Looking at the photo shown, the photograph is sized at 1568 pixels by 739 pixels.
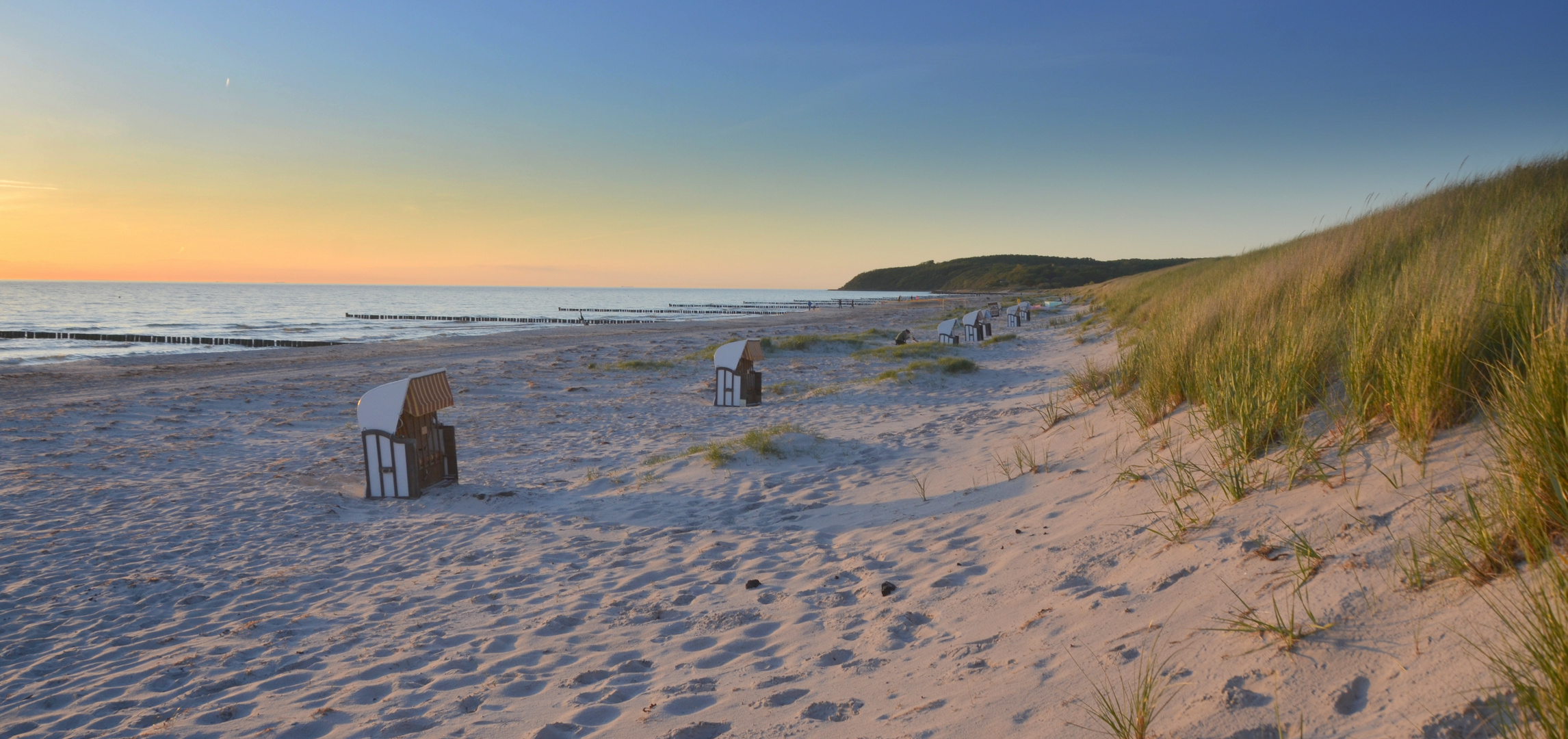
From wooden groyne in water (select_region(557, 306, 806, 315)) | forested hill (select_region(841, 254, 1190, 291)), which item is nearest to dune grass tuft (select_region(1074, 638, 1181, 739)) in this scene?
wooden groyne in water (select_region(557, 306, 806, 315))

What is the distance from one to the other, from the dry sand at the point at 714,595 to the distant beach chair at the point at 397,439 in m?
0.26

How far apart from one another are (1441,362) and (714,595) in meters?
3.84

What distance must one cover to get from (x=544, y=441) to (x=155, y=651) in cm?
598

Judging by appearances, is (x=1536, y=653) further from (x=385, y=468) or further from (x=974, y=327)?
(x=974, y=327)

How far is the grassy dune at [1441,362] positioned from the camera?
2342 millimetres

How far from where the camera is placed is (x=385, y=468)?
7.16 metres

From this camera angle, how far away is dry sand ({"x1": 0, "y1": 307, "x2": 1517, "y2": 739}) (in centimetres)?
267

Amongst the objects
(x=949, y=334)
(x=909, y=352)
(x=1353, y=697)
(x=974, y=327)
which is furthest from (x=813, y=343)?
(x=1353, y=697)

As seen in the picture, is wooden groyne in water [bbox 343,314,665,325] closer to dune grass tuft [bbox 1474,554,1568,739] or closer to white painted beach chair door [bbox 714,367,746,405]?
white painted beach chair door [bbox 714,367,746,405]

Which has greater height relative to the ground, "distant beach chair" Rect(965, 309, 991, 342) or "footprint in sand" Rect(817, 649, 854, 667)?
"distant beach chair" Rect(965, 309, 991, 342)

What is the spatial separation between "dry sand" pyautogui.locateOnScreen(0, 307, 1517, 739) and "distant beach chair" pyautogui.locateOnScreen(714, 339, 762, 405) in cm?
360

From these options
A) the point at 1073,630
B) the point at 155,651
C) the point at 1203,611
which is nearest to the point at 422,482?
the point at 155,651

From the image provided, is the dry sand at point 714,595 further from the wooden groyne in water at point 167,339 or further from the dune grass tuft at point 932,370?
the wooden groyne in water at point 167,339

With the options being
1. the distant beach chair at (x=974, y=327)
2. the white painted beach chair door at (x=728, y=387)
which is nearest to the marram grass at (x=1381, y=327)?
the white painted beach chair door at (x=728, y=387)
